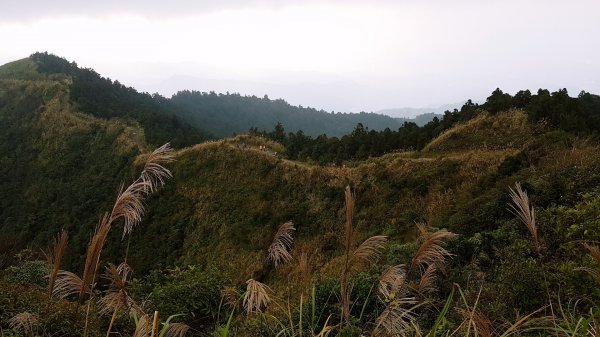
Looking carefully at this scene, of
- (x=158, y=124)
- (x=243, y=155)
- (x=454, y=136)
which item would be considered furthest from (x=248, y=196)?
(x=158, y=124)

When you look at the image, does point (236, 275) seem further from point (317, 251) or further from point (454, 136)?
point (454, 136)

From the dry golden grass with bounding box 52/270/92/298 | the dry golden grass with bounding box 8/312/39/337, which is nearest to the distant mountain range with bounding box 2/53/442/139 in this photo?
the dry golden grass with bounding box 8/312/39/337

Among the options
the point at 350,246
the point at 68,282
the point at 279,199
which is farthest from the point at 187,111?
the point at 350,246

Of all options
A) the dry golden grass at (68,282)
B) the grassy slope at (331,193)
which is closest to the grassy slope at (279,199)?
the grassy slope at (331,193)

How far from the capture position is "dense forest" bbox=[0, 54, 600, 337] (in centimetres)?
336

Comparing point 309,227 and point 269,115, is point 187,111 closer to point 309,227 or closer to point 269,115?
point 269,115

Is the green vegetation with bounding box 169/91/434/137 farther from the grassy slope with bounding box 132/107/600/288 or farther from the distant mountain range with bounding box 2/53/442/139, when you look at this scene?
the grassy slope with bounding box 132/107/600/288

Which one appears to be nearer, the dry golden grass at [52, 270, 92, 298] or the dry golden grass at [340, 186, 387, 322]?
the dry golden grass at [340, 186, 387, 322]

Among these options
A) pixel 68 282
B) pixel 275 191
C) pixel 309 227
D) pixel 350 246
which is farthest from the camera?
pixel 275 191

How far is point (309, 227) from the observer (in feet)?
66.1

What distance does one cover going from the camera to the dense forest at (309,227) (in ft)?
11.0

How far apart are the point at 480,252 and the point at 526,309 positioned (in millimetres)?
2945

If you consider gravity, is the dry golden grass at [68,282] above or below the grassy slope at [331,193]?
above

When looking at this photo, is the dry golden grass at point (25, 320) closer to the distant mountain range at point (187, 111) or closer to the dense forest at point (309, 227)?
the dense forest at point (309, 227)
